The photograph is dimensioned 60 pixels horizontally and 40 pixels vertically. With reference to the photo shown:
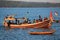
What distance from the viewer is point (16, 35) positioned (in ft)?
9.28

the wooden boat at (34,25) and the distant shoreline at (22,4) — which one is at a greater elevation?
the distant shoreline at (22,4)

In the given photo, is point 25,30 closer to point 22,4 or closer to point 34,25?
point 34,25

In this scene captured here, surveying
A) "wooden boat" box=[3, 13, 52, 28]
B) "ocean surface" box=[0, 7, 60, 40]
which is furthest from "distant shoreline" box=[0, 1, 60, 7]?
"wooden boat" box=[3, 13, 52, 28]

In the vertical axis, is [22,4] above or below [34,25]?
above

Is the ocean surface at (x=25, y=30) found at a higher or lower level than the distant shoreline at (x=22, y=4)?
lower

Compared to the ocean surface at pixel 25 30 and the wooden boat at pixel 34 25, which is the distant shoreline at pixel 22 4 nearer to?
the ocean surface at pixel 25 30

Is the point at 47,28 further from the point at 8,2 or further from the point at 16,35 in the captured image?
the point at 8,2

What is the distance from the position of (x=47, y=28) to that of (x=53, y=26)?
0.28 ft

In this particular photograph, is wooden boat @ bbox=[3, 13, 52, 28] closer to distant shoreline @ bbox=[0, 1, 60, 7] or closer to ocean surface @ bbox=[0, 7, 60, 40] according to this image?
ocean surface @ bbox=[0, 7, 60, 40]

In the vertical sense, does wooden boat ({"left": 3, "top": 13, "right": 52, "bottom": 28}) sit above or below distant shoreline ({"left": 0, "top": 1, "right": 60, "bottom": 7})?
below

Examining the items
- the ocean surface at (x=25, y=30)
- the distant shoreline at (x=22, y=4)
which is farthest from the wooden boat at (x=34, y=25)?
the distant shoreline at (x=22, y=4)

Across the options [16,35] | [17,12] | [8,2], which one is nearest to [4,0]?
[8,2]

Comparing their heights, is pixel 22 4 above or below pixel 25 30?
above

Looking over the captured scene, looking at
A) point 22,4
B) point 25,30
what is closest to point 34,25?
point 25,30
